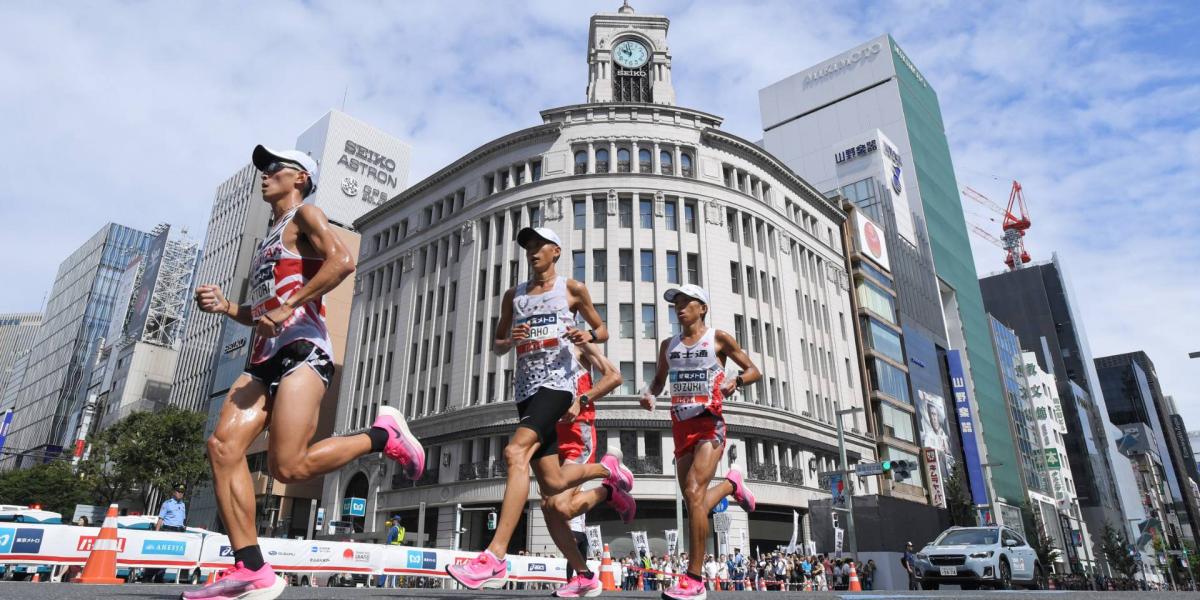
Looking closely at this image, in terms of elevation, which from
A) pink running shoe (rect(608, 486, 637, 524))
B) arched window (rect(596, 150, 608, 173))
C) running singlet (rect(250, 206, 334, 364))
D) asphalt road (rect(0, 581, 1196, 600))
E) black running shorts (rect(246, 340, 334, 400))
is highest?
arched window (rect(596, 150, 608, 173))

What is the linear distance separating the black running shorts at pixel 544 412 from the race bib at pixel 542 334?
34 centimetres

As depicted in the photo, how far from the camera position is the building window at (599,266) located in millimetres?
34781

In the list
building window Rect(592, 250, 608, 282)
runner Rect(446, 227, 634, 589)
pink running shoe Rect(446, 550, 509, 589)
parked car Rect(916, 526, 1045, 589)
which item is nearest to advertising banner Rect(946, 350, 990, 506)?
building window Rect(592, 250, 608, 282)

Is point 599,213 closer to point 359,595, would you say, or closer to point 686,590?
point 359,595

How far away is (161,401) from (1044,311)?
120 m

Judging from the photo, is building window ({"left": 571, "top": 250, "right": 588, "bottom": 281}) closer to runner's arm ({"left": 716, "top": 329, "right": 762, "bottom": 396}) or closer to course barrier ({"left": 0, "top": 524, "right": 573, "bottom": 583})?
course barrier ({"left": 0, "top": 524, "right": 573, "bottom": 583})

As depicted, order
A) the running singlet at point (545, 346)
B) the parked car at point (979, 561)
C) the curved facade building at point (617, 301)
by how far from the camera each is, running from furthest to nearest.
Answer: the curved facade building at point (617, 301) → the parked car at point (979, 561) → the running singlet at point (545, 346)

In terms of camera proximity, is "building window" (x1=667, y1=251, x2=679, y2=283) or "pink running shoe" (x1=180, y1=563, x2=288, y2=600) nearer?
"pink running shoe" (x1=180, y1=563, x2=288, y2=600)

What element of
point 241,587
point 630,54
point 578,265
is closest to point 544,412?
point 241,587

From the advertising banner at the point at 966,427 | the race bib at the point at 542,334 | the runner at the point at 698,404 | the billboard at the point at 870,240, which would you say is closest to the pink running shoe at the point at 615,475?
the runner at the point at 698,404

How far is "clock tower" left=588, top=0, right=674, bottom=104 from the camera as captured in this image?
43844 millimetres

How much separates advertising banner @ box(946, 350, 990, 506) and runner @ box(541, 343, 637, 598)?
54.3 metres

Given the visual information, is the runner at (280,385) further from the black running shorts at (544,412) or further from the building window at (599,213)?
the building window at (599,213)

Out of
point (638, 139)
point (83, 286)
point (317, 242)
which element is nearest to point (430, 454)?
point (638, 139)
